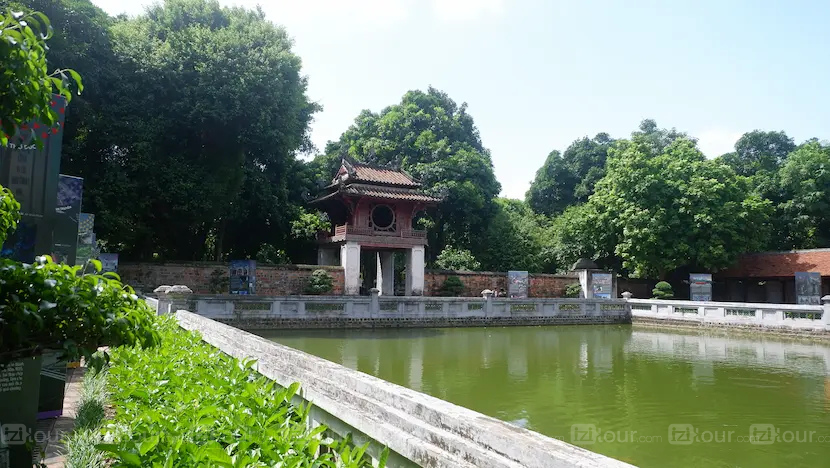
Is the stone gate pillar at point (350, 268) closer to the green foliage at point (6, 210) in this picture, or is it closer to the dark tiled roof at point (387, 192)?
the dark tiled roof at point (387, 192)

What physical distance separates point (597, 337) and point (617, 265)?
46.4 ft

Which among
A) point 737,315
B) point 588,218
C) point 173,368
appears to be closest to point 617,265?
point 588,218

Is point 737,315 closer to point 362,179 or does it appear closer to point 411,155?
point 362,179

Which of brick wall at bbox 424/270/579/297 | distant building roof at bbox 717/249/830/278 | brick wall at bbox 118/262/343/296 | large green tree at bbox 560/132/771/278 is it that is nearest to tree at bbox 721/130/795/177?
large green tree at bbox 560/132/771/278

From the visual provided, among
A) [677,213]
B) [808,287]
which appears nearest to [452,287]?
[677,213]

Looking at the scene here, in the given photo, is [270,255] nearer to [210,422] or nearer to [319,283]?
[319,283]

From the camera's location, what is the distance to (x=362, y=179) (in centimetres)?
2375

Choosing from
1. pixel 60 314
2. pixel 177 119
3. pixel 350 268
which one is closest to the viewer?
pixel 60 314

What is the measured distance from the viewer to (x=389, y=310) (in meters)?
18.4

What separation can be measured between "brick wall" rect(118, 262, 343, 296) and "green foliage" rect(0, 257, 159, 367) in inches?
637

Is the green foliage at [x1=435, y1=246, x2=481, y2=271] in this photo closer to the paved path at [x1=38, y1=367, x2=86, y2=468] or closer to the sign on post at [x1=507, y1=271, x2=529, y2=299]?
the sign on post at [x1=507, y1=271, x2=529, y2=299]

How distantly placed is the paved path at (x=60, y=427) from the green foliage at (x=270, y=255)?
19949 mm

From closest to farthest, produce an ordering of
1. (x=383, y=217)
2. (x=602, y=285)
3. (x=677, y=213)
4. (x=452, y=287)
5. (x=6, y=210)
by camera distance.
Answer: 1. (x=6, y=210)
2. (x=452, y=287)
3. (x=602, y=285)
4. (x=383, y=217)
5. (x=677, y=213)

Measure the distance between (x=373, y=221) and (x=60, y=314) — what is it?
2232 centimetres
